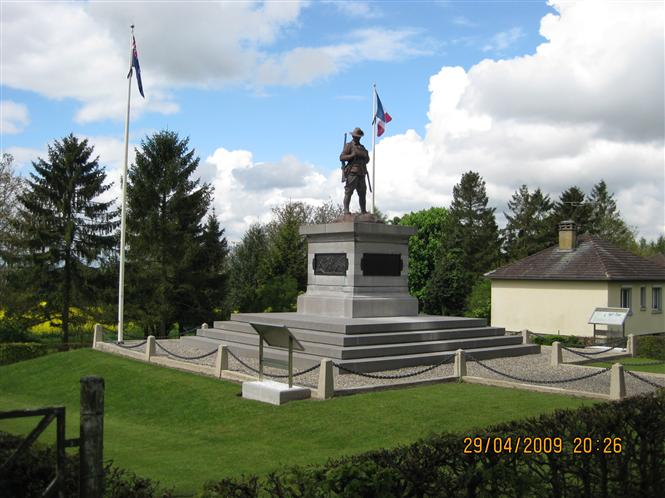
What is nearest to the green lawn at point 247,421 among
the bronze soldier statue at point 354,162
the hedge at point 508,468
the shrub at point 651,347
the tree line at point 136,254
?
the hedge at point 508,468

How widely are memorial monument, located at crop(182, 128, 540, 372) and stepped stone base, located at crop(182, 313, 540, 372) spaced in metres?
0.03

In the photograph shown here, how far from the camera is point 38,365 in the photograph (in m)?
21.5

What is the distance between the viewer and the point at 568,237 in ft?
121

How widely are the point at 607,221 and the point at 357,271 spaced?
5435 centimetres

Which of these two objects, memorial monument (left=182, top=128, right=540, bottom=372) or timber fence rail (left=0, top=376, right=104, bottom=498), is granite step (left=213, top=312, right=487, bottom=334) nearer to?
memorial monument (left=182, top=128, right=540, bottom=372)

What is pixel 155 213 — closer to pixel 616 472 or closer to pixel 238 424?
pixel 238 424

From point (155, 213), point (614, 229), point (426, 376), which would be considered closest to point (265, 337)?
point (426, 376)

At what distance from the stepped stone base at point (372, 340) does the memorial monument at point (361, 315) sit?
29mm

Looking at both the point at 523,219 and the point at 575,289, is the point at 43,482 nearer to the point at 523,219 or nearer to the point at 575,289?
the point at 575,289

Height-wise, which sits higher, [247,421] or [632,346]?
[632,346]

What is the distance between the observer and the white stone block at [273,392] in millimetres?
13453

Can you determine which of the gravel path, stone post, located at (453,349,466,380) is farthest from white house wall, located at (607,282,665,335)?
stone post, located at (453,349,466,380)
